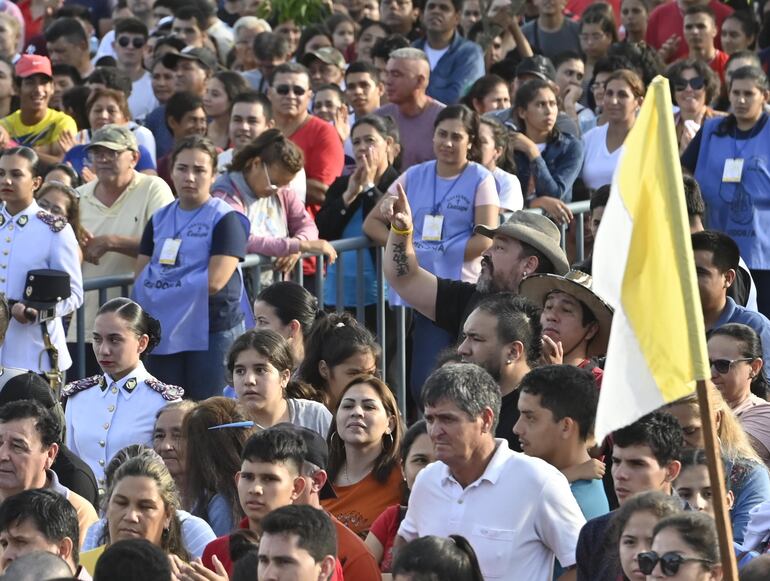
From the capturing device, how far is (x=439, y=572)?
5.79 meters

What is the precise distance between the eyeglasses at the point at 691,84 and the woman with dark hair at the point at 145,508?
270 inches

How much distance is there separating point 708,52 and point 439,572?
381 inches

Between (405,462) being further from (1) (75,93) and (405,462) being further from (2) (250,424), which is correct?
(1) (75,93)

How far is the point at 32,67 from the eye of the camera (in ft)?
43.7

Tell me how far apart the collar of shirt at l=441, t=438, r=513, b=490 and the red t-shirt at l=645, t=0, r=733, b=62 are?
29.8ft

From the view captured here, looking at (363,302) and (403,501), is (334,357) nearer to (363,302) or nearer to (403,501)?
(403,501)

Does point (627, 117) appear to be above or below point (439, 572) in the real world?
above

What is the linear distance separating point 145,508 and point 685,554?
86.2 inches

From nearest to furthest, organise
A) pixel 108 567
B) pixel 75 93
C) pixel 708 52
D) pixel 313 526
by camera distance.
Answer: pixel 108 567
pixel 313 526
pixel 75 93
pixel 708 52

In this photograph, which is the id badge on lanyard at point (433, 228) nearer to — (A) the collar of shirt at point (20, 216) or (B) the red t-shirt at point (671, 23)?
(A) the collar of shirt at point (20, 216)

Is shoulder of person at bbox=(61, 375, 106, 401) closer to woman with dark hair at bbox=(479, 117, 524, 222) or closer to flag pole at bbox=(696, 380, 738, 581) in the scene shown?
woman with dark hair at bbox=(479, 117, 524, 222)

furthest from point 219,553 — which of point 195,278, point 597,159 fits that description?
point 597,159

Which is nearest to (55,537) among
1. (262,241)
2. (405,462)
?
(405,462)

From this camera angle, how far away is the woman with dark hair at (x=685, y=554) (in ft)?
18.4
